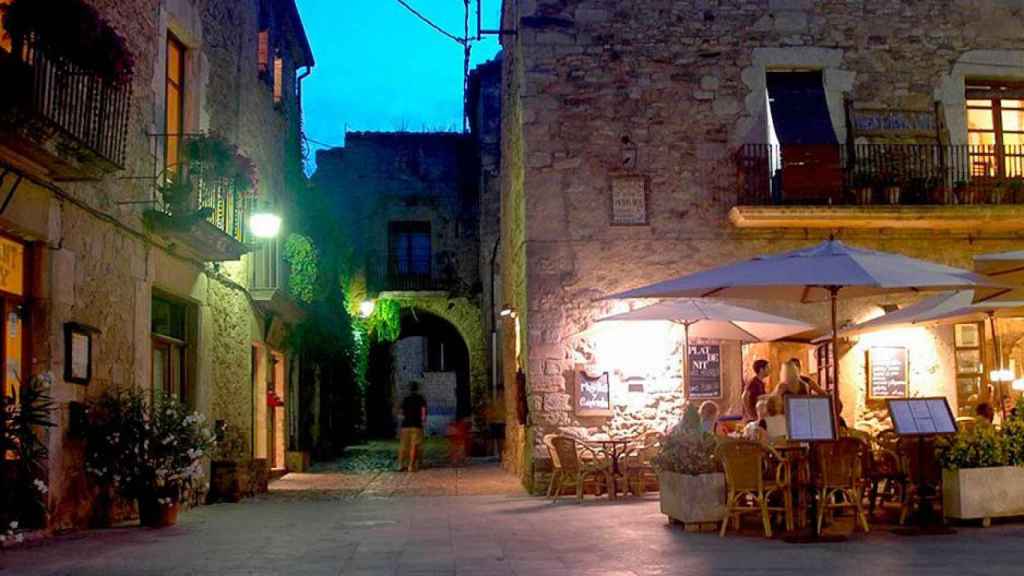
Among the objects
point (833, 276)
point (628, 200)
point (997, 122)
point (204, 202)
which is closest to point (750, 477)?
point (833, 276)

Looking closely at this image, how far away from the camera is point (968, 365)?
1423 centimetres

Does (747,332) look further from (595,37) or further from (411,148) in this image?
(411,148)

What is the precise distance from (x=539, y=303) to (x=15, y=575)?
304 inches

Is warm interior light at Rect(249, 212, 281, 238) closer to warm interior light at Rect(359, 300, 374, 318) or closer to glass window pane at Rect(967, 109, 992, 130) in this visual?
glass window pane at Rect(967, 109, 992, 130)

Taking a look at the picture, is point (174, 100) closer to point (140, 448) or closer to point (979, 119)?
point (140, 448)

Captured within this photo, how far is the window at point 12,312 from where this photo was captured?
28.7 ft

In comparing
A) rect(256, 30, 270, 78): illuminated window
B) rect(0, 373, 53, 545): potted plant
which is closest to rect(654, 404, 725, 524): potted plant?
rect(0, 373, 53, 545): potted plant

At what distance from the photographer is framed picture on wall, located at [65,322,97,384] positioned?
9367mm

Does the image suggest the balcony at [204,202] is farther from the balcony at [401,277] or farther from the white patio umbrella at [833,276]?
the balcony at [401,277]

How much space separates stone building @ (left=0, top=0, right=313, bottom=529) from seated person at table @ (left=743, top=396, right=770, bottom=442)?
18.9 ft

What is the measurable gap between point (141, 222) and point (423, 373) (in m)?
28.1

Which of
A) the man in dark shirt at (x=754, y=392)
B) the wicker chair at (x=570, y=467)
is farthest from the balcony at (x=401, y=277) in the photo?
the man in dark shirt at (x=754, y=392)

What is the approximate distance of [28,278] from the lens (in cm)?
912

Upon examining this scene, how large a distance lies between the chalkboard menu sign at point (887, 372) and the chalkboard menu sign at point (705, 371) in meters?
1.91
